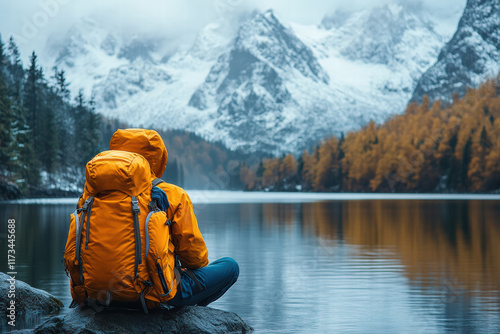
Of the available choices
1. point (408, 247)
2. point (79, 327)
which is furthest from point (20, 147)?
point (79, 327)

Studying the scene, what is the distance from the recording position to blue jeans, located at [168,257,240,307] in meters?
8.05

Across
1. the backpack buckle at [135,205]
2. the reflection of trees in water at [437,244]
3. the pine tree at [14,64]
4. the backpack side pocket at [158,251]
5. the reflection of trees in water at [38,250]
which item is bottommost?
the reflection of trees in water at [437,244]

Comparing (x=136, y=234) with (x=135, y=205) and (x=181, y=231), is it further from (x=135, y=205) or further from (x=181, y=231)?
(x=181, y=231)

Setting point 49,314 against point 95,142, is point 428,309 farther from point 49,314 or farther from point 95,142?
point 95,142

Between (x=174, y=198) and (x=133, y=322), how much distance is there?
1579 millimetres

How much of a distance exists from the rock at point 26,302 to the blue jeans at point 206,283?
3.09 meters

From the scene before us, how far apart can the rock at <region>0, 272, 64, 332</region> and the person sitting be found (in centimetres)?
319

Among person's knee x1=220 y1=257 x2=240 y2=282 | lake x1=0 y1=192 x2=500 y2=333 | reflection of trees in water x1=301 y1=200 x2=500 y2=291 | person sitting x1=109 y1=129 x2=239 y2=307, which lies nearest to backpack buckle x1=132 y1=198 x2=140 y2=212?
person sitting x1=109 y1=129 x2=239 y2=307

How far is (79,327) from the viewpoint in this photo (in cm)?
777

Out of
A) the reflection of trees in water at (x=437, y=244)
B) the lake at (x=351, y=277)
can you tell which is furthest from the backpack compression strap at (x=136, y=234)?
the reflection of trees in water at (x=437, y=244)

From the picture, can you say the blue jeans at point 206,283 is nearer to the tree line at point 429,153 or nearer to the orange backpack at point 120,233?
the orange backpack at point 120,233

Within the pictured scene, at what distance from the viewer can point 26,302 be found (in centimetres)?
1056

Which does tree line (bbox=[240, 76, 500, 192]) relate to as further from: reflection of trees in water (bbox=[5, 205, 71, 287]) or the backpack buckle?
the backpack buckle

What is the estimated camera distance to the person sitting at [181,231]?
24.7 feet
